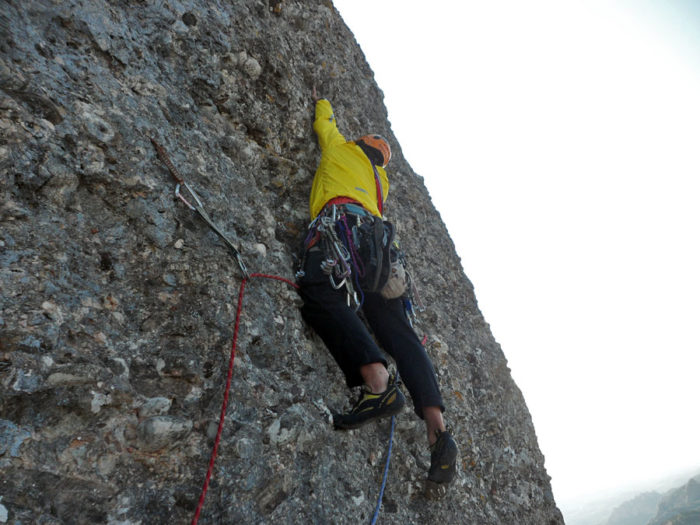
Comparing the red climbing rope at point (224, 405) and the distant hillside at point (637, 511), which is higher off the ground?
the red climbing rope at point (224, 405)

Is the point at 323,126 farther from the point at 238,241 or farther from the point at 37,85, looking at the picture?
the point at 37,85

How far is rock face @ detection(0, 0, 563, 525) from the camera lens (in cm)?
218

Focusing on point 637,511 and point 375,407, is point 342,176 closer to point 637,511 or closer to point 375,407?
point 375,407

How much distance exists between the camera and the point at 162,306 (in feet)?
9.18

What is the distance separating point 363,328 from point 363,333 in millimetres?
49

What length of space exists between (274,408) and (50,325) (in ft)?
4.47

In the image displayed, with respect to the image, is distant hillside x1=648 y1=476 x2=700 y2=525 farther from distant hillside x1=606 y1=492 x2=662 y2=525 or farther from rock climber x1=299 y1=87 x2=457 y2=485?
rock climber x1=299 y1=87 x2=457 y2=485

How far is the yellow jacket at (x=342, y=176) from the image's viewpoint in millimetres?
4125

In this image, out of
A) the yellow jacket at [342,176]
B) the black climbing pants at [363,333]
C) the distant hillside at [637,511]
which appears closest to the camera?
the black climbing pants at [363,333]

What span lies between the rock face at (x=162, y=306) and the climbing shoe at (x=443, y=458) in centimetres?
30

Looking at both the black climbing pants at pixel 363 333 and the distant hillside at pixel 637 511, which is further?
the distant hillside at pixel 637 511

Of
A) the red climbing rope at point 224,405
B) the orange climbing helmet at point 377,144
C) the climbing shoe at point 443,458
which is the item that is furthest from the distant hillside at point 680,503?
the red climbing rope at point 224,405

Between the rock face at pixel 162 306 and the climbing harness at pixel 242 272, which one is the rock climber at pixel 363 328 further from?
the rock face at pixel 162 306

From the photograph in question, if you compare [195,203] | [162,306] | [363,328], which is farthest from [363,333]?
[195,203]
